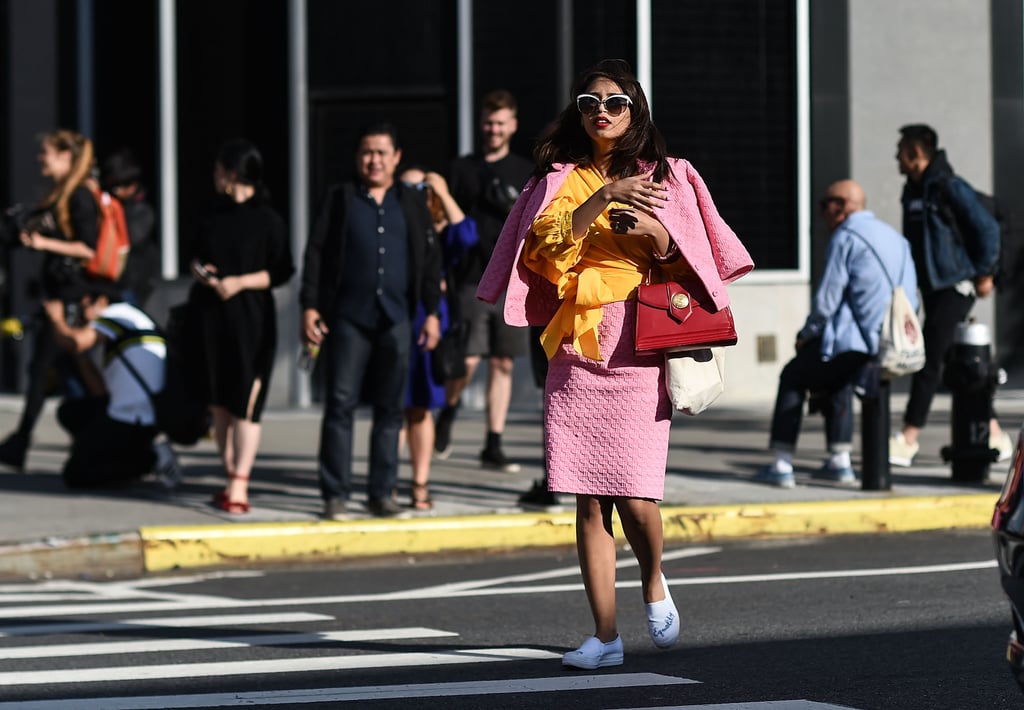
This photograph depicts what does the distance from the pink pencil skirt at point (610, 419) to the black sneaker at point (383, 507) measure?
140 inches

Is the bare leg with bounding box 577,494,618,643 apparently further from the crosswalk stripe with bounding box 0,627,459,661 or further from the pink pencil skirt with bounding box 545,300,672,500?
the crosswalk stripe with bounding box 0,627,459,661

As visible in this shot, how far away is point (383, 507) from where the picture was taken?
9656mm

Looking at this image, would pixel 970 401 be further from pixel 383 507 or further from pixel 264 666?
pixel 264 666

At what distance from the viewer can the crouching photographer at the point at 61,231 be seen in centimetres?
1180

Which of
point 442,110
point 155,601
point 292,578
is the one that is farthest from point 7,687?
point 442,110

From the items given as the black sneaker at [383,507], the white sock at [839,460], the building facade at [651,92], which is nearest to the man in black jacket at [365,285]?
the black sneaker at [383,507]

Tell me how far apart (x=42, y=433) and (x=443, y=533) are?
569cm

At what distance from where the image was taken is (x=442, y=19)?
15.6m

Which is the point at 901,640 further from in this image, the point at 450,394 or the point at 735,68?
the point at 735,68

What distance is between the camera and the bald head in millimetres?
10609

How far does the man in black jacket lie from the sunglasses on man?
327 centimetres

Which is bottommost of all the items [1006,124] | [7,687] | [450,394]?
[7,687]

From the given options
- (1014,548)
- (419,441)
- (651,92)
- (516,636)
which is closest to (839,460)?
(419,441)

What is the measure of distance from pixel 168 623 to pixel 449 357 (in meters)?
2.85
